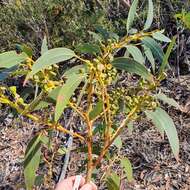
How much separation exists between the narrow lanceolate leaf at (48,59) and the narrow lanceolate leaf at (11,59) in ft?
0.18

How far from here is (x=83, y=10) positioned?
360cm

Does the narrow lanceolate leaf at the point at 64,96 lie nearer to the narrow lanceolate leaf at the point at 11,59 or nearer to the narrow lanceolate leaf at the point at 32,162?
the narrow lanceolate leaf at the point at 11,59

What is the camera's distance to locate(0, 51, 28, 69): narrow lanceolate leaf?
43.9 inches

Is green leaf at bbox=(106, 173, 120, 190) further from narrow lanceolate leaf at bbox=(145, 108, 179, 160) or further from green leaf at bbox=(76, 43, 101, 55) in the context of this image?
green leaf at bbox=(76, 43, 101, 55)

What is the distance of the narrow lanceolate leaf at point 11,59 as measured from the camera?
112cm

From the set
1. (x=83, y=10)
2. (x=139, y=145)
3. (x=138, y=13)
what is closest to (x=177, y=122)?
(x=139, y=145)

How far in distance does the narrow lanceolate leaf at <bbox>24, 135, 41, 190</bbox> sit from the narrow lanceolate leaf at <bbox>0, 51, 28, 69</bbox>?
0.28m

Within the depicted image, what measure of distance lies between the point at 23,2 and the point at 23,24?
0.17m

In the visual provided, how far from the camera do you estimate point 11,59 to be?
113 centimetres

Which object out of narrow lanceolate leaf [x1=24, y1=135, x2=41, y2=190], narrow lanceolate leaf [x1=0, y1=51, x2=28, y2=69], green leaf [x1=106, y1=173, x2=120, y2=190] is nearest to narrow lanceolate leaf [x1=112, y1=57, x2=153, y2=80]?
narrow lanceolate leaf [x1=0, y1=51, x2=28, y2=69]

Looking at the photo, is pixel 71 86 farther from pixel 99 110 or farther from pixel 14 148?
pixel 14 148

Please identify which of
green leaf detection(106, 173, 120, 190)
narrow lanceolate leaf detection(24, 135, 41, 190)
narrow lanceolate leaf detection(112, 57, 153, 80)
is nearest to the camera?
narrow lanceolate leaf detection(112, 57, 153, 80)

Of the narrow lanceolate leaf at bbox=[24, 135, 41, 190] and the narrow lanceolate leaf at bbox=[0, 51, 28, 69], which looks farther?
the narrow lanceolate leaf at bbox=[24, 135, 41, 190]

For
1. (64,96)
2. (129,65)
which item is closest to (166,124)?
(129,65)
